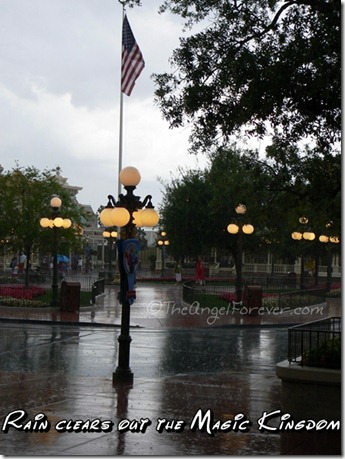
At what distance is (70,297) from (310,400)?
18351 mm

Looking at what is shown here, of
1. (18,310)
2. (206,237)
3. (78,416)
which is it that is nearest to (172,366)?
(78,416)

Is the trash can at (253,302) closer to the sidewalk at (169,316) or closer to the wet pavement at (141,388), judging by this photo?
the sidewalk at (169,316)

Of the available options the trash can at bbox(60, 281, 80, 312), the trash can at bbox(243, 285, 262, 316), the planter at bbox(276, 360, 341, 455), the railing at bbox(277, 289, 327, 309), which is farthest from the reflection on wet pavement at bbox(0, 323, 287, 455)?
the railing at bbox(277, 289, 327, 309)

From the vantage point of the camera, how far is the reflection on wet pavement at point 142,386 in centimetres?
871

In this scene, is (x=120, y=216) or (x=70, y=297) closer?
(x=120, y=216)

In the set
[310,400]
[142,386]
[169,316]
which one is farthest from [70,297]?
[310,400]

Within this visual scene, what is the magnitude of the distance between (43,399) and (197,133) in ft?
16.6

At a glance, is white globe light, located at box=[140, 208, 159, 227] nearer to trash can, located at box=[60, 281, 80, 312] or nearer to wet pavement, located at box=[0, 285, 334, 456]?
wet pavement, located at box=[0, 285, 334, 456]

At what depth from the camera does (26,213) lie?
35719mm

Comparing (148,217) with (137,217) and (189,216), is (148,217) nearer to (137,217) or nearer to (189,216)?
(137,217)

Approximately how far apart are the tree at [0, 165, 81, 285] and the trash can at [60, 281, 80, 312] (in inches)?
311

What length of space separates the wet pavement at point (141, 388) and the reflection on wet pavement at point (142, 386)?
2cm

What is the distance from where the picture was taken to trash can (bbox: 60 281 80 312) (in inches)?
1066

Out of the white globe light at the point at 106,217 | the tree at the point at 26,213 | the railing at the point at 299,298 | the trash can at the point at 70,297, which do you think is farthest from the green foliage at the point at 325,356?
the tree at the point at 26,213
